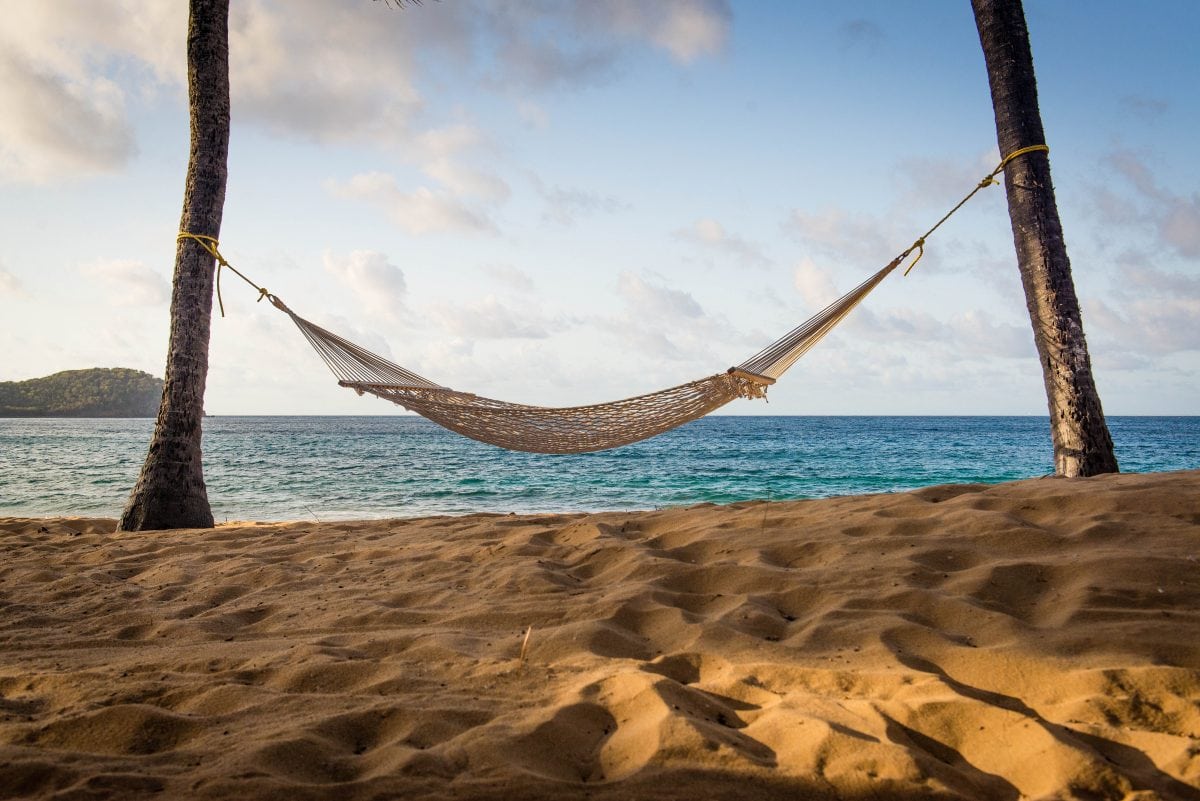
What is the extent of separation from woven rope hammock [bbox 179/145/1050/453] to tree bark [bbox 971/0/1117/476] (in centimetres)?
12

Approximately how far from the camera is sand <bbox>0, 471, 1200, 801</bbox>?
3.71ft

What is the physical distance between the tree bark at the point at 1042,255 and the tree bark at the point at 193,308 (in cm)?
419

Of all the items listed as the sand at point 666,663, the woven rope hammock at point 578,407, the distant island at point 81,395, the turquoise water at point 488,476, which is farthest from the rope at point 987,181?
the distant island at point 81,395

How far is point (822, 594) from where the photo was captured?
192cm

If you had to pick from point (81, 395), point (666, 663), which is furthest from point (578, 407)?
point (81, 395)

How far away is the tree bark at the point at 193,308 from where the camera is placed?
3.84 meters

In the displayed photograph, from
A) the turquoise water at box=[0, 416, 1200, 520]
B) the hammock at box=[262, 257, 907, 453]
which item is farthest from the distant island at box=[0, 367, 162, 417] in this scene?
the hammock at box=[262, 257, 907, 453]

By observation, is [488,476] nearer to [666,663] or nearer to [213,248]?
[213,248]

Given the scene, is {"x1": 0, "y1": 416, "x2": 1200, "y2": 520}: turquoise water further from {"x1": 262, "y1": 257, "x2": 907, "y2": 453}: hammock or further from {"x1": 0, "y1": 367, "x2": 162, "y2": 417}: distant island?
{"x1": 0, "y1": 367, "x2": 162, "y2": 417}: distant island

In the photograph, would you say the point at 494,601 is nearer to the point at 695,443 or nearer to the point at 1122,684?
the point at 1122,684

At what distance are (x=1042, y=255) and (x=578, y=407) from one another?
229 centimetres

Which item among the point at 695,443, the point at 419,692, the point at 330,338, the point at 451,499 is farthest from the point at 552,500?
the point at 695,443

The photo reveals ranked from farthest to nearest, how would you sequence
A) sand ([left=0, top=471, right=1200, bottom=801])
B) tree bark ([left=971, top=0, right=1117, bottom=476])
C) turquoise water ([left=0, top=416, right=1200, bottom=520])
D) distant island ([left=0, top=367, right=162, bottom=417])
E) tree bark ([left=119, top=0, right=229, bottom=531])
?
distant island ([left=0, top=367, right=162, bottom=417]), turquoise water ([left=0, top=416, right=1200, bottom=520]), tree bark ([left=119, top=0, right=229, bottom=531]), tree bark ([left=971, top=0, right=1117, bottom=476]), sand ([left=0, top=471, right=1200, bottom=801])

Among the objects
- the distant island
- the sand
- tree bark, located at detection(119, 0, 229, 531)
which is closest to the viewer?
the sand
